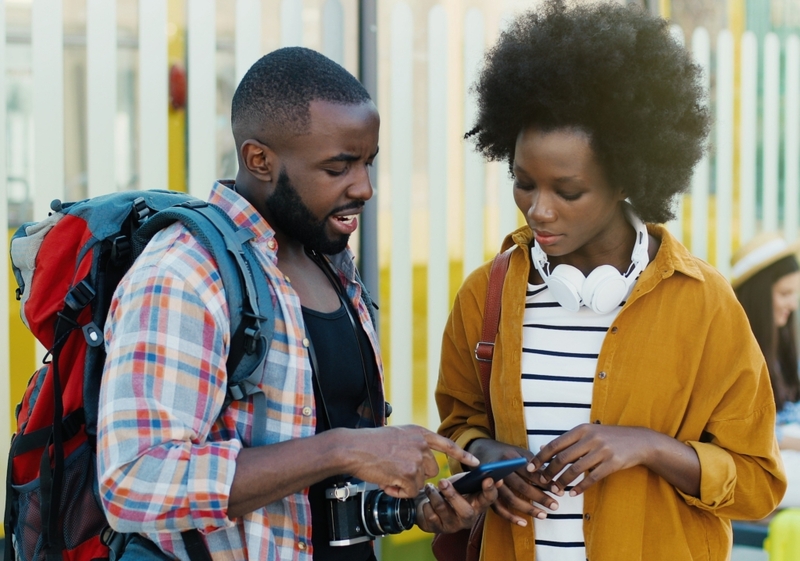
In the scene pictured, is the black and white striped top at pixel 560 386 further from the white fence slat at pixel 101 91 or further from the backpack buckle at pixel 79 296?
the white fence slat at pixel 101 91

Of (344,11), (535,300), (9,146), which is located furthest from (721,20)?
(9,146)

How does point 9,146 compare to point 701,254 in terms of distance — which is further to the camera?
point 701,254

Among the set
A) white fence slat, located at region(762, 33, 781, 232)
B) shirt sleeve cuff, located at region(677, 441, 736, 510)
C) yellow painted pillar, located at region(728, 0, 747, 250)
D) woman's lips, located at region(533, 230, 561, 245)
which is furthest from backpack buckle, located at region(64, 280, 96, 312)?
white fence slat, located at region(762, 33, 781, 232)

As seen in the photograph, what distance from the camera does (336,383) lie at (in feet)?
6.48

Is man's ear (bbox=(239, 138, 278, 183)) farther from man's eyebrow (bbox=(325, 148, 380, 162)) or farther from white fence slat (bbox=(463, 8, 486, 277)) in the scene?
white fence slat (bbox=(463, 8, 486, 277))

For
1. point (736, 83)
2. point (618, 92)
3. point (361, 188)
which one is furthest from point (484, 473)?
point (736, 83)

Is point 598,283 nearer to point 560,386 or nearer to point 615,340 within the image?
point 615,340

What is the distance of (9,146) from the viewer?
3.04m

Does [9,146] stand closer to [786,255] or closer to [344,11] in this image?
[344,11]

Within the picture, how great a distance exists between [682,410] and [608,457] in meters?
0.24

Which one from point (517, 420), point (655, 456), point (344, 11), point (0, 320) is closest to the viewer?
point (655, 456)

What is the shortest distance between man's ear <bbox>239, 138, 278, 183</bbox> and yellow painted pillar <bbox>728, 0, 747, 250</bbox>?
3.56 meters

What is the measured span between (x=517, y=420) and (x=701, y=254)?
117 inches

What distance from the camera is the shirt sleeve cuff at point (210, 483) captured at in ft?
5.33
